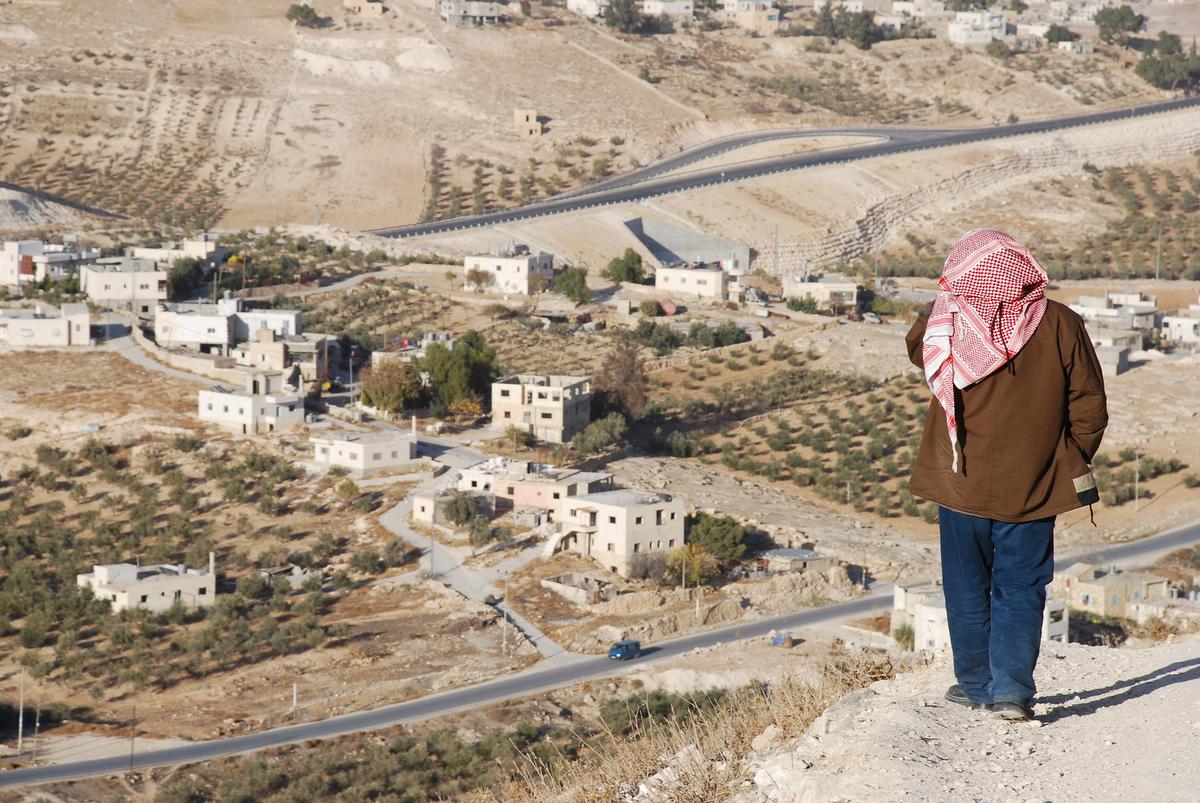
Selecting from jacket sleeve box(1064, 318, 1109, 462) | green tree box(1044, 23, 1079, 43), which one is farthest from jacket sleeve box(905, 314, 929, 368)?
green tree box(1044, 23, 1079, 43)

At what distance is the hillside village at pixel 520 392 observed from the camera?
27406mm

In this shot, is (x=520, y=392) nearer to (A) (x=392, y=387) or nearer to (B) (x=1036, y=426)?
(A) (x=392, y=387)

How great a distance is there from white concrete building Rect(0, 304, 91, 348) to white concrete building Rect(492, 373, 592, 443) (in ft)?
40.3

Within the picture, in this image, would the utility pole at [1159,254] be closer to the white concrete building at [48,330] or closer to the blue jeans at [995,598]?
the white concrete building at [48,330]

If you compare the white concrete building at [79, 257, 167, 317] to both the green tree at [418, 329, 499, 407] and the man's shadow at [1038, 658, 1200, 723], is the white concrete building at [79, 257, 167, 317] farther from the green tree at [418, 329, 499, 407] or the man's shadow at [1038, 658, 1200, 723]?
the man's shadow at [1038, 658, 1200, 723]

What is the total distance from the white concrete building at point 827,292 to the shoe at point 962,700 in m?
53.9

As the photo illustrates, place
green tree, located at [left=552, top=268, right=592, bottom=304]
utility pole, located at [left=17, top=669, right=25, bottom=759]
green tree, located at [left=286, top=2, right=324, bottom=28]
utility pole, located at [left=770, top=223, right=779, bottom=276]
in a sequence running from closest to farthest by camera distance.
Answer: utility pole, located at [left=17, top=669, right=25, bottom=759] → green tree, located at [left=552, top=268, right=592, bottom=304] → utility pole, located at [left=770, top=223, right=779, bottom=276] → green tree, located at [left=286, top=2, right=324, bottom=28]

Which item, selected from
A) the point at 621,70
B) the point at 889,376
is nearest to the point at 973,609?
the point at 889,376

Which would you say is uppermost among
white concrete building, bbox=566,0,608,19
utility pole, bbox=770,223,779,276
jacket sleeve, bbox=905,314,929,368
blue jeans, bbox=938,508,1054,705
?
jacket sleeve, bbox=905,314,929,368

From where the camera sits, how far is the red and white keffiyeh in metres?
7.86

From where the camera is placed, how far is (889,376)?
53312 millimetres

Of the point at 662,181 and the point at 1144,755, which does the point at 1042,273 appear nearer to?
the point at 1144,755

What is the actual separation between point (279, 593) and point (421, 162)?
5334 cm

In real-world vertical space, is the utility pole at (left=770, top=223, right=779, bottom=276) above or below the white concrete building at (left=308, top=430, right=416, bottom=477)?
below
